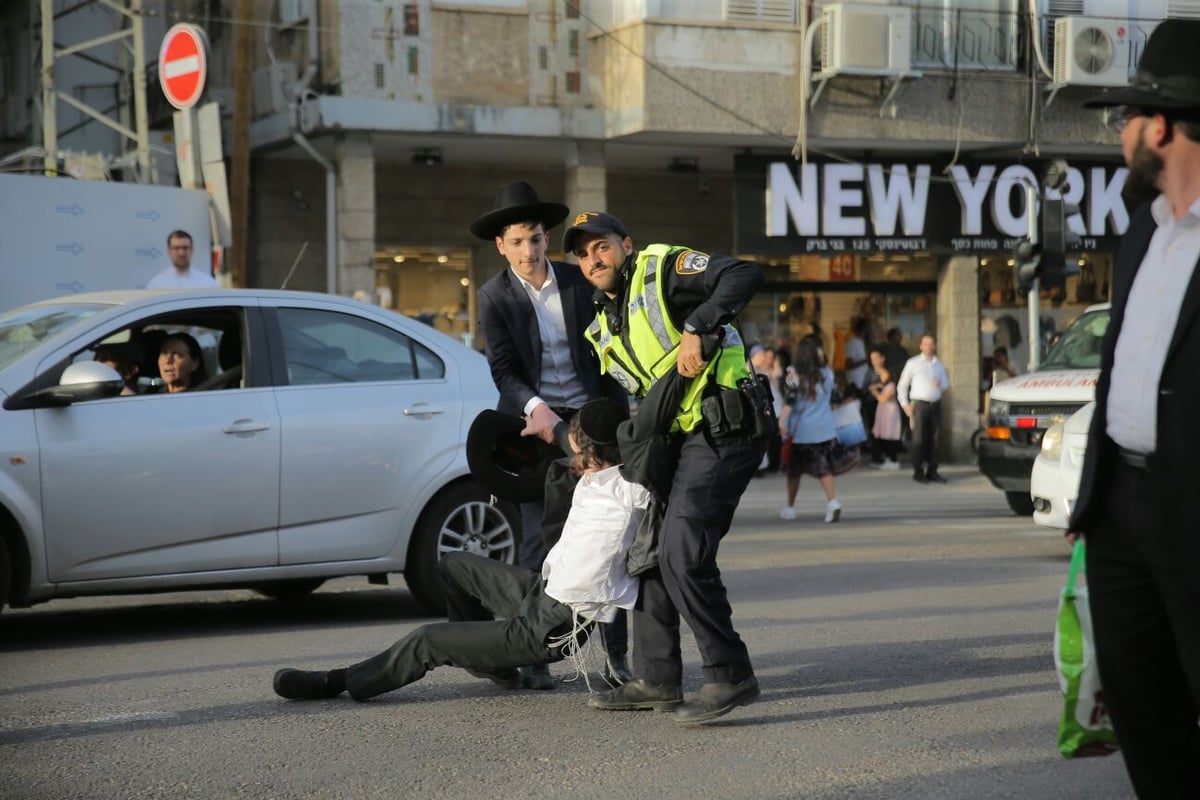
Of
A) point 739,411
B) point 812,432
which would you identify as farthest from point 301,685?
point 812,432

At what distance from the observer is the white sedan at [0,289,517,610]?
309 inches

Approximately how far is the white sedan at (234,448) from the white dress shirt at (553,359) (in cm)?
187

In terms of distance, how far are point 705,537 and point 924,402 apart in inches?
606

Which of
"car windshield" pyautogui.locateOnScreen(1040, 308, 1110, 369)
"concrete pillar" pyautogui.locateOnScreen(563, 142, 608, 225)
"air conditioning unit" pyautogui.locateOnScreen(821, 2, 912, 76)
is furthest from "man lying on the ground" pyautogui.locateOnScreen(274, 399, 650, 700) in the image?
"air conditioning unit" pyautogui.locateOnScreen(821, 2, 912, 76)

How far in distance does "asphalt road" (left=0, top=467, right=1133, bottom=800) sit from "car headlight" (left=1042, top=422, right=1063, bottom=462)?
180 cm

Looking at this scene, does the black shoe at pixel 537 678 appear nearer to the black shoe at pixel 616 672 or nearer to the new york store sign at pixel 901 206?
the black shoe at pixel 616 672

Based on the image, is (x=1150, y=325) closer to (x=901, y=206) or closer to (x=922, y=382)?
(x=922, y=382)

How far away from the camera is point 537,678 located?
22.4ft

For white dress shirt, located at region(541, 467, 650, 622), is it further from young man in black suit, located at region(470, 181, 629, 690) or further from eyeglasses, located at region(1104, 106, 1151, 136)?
eyeglasses, located at region(1104, 106, 1151, 136)

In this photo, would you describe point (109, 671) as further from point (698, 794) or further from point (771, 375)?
point (771, 375)

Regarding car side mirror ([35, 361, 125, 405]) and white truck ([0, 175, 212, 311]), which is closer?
car side mirror ([35, 361, 125, 405])

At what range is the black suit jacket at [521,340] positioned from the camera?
6.98 m

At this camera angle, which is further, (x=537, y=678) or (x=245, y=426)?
(x=245, y=426)

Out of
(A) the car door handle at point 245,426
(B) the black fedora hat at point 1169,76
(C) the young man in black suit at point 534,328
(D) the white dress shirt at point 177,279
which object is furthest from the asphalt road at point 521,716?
(D) the white dress shirt at point 177,279
